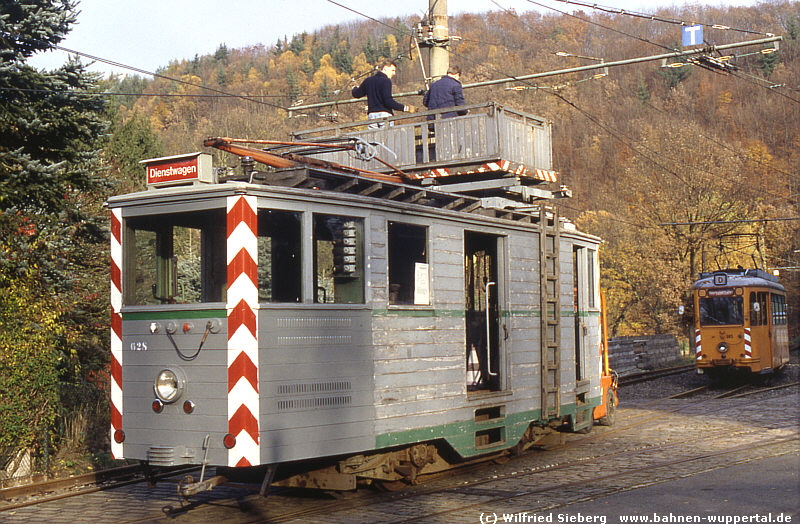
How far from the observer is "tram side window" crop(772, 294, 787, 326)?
2731 centimetres

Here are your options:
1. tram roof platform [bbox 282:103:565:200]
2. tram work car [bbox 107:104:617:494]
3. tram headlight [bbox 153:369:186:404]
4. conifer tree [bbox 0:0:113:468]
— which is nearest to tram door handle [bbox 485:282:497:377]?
tram work car [bbox 107:104:617:494]

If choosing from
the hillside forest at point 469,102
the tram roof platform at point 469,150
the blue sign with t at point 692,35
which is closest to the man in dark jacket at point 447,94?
the tram roof platform at point 469,150

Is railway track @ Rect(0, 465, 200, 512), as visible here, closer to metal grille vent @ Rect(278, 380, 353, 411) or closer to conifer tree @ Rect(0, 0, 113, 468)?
conifer tree @ Rect(0, 0, 113, 468)

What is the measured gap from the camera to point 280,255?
803 centimetres

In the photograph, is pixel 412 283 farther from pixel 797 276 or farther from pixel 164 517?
pixel 797 276

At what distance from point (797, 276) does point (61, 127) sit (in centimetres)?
4768

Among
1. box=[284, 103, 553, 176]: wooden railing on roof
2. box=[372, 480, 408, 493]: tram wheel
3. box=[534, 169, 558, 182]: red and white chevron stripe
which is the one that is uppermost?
box=[284, 103, 553, 176]: wooden railing on roof

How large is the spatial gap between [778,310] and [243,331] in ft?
78.9

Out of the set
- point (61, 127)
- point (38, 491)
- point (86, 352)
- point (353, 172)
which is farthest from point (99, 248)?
point (353, 172)

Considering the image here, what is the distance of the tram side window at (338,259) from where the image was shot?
26.8ft

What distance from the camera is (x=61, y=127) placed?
1395cm

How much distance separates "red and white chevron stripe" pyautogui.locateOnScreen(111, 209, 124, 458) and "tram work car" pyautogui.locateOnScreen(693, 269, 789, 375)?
66.2 feet

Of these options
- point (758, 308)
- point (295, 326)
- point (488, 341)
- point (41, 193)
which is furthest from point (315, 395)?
point (758, 308)

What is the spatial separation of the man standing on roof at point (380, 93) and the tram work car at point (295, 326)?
9.75 ft
